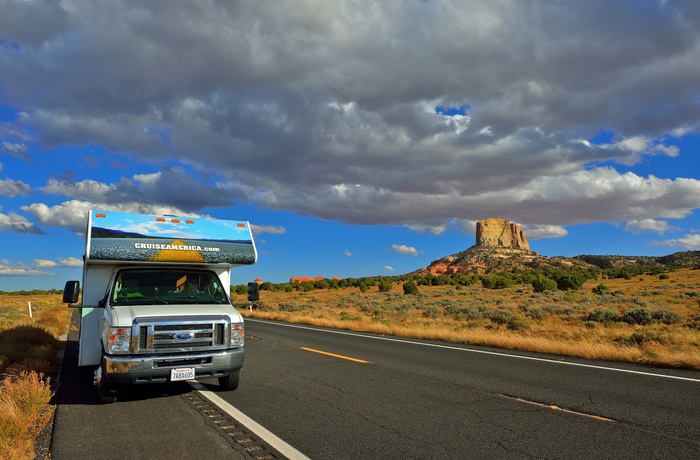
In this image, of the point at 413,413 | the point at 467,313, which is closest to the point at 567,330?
the point at 467,313

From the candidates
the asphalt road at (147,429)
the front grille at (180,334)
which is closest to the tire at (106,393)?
the asphalt road at (147,429)

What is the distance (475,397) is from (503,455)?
2477 mm

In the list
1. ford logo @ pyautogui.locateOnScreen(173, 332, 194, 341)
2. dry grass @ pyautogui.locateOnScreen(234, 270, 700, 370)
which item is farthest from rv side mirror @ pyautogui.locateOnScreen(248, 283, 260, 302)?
dry grass @ pyautogui.locateOnScreen(234, 270, 700, 370)

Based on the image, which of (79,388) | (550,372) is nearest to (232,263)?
(79,388)

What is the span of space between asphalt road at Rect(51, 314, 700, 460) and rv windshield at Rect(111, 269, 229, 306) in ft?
5.21

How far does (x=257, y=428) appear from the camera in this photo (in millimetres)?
5852

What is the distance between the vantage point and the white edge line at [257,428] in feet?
16.2

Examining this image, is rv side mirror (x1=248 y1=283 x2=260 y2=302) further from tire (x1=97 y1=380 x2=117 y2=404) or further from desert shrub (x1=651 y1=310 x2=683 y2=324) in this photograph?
desert shrub (x1=651 y1=310 x2=683 y2=324)

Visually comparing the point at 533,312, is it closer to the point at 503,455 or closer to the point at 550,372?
the point at 550,372

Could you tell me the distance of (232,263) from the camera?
8.91 meters

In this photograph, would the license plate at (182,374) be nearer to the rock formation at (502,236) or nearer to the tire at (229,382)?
the tire at (229,382)

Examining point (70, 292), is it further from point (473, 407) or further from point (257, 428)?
point (473, 407)

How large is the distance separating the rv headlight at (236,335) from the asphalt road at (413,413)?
0.89m

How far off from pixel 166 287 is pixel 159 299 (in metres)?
0.36
